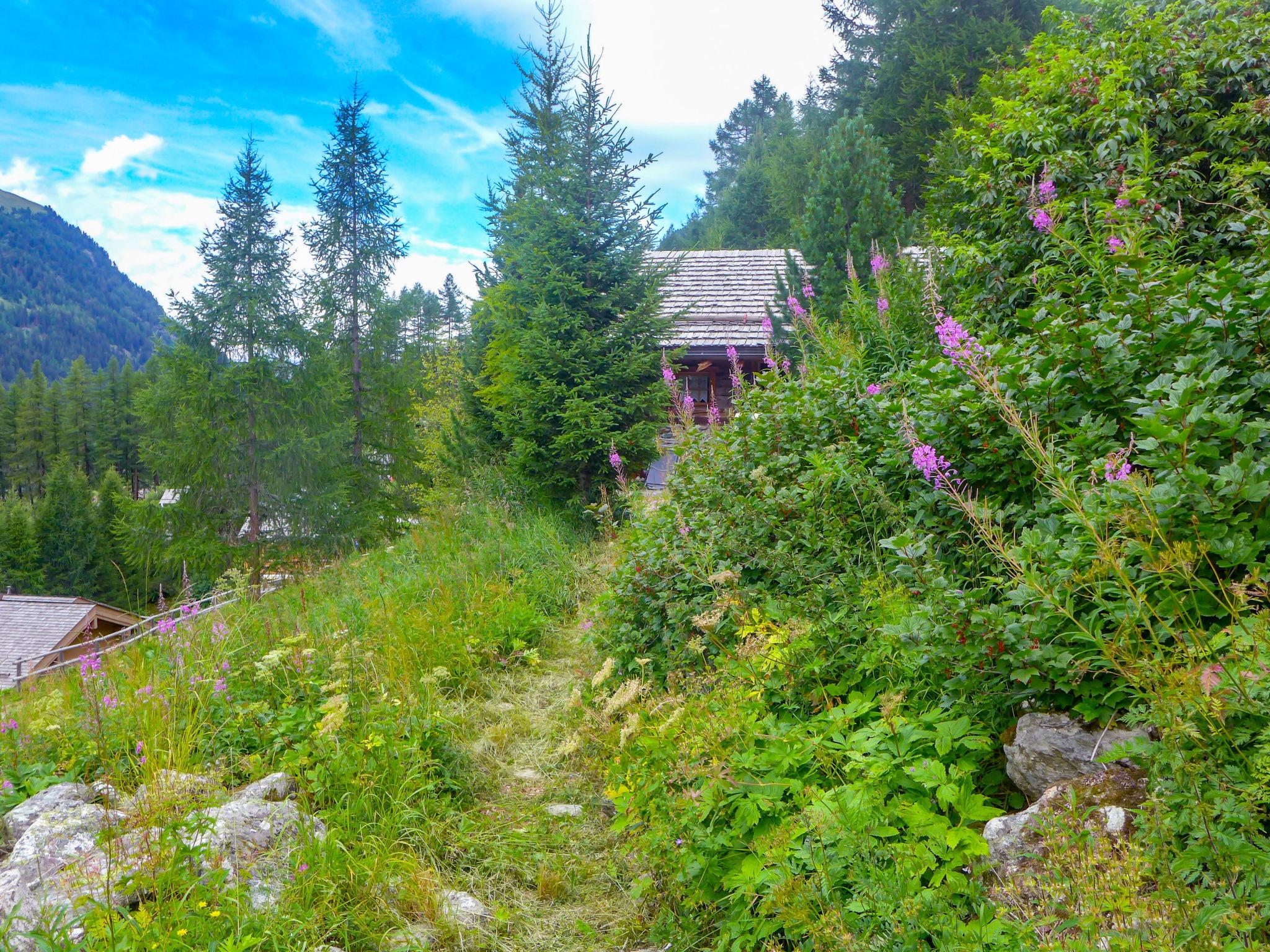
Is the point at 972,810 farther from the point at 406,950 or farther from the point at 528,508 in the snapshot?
the point at 528,508

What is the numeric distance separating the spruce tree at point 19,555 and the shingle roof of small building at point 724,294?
5172 centimetres

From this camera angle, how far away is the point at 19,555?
4797cm

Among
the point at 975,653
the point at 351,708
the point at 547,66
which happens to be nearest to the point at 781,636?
the point at 975,653

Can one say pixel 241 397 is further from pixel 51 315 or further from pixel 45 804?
pixel 51 315

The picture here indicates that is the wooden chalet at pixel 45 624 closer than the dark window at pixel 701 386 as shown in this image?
No

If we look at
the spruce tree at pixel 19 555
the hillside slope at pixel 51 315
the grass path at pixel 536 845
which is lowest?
the spruce tree at pixel 19 555

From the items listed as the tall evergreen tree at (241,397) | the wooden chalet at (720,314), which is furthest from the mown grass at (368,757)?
the tall evergreen tree at (241,397)

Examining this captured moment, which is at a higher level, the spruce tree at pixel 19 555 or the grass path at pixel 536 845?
the grass path at pixel 536 845

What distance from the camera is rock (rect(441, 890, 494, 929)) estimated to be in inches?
104

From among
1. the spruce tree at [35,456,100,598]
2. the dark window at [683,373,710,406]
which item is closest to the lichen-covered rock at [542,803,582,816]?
the dark window at [683,373,710,406]

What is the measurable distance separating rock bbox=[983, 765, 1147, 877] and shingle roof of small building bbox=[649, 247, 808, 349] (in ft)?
40.1

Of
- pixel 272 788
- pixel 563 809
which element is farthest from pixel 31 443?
pixel 563 809

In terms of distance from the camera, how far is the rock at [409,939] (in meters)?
2.44

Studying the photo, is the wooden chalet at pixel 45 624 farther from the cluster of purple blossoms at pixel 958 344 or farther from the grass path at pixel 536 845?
the cluster of purple blossoms at pixel 958 344
